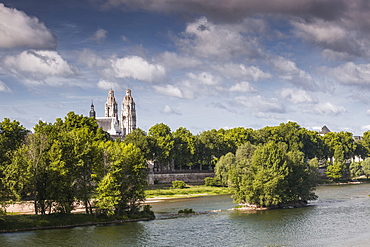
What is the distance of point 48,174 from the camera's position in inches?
2466

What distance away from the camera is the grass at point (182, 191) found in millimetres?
108688

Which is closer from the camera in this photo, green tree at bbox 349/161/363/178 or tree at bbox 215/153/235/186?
tree at bbox 215/153/235/186

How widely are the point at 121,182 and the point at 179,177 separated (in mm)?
63247

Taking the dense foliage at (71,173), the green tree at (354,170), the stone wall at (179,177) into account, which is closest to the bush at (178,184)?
the stone wall at (179,177)

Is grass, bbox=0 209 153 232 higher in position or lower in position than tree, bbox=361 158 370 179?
lower

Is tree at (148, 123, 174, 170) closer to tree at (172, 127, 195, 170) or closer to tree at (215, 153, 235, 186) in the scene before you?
tree at (172, 127, 195, 170)

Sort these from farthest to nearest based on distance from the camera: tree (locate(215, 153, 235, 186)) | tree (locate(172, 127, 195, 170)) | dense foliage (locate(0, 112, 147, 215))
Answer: tree (locate(172, 127, 195, 170)) → tree (locate(215, 153, 235, 186)) → dense foliage (locate(0, 112, 147, 215))

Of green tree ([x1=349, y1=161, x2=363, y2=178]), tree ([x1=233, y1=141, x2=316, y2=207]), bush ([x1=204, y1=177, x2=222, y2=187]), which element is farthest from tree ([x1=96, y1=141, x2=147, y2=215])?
green tree ([x1=349, y1=161, x2=363, y2=178])

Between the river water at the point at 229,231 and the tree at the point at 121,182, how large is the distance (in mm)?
3750

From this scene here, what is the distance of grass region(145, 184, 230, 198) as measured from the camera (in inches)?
4279

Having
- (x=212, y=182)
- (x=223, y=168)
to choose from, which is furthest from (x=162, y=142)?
(x=223, y=168)

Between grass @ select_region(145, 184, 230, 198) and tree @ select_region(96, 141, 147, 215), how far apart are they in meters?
35.4

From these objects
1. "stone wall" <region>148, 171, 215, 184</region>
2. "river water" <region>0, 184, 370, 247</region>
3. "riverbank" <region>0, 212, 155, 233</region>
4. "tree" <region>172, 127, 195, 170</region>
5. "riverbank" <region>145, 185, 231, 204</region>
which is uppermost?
"tree" <region>172, 127, 195, 170</region>

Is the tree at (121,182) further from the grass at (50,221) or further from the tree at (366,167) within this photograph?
the tree at (366,167)
